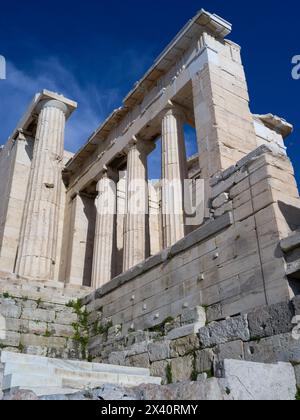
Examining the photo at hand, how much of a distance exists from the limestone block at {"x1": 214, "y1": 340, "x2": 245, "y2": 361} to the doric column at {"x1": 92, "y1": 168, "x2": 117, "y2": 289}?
396 inches

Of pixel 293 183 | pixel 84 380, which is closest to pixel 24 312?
pixel 84 380

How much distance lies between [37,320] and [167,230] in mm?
5206

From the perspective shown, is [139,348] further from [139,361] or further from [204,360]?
[204,360]

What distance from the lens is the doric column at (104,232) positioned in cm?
1873

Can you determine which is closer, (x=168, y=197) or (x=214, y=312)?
(x=214, y=312)

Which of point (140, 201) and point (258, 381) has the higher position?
point (140, 201)

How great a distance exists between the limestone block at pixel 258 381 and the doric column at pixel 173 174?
8.64 m

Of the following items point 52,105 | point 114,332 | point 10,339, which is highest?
point 52,105

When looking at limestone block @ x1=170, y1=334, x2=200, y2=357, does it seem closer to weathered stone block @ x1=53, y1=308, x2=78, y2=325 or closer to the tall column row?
weathered stone block @ x1=53, y1=308, x2=78, y2=325

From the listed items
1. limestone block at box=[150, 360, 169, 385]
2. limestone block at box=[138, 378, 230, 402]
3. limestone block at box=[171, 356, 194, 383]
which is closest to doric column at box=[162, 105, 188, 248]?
limestone block at box=[150, 360, 169, 385]

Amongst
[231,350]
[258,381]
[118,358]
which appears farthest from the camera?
[118,358]

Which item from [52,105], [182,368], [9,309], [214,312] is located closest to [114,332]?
[9,309]

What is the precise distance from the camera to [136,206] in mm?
17859
